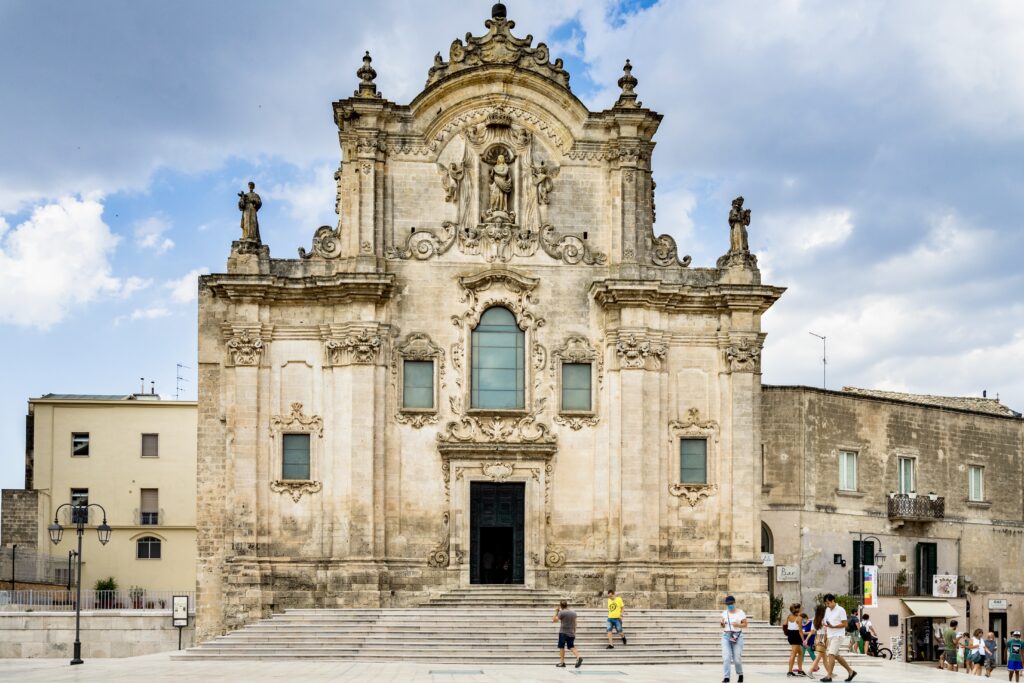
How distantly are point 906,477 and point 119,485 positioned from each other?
3049cm

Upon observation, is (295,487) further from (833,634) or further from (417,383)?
(833,634)

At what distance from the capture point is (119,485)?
191 ft

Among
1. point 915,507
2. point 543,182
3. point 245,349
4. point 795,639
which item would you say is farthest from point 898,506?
point 245,349

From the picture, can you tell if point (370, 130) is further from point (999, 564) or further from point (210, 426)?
point (999, 564)

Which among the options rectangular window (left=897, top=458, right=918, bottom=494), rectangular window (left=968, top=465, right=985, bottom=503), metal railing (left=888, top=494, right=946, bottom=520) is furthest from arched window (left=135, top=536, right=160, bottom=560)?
rectangular window (left=968, top=465, right=985, bottom=503)

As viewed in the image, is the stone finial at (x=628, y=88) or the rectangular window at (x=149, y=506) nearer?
the stone finial at (x=628, y=88)

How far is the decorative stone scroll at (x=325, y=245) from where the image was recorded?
37.6 m

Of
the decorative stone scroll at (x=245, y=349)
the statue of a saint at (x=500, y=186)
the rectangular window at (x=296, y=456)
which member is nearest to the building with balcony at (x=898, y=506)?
the statue of a saint at (x=500, y=186)

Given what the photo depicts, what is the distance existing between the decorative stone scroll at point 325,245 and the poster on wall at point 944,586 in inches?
860

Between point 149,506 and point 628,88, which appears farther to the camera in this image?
point 149,506

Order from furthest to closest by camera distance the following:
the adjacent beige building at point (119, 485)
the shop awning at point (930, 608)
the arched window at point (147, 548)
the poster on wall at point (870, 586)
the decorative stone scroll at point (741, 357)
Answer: the arched window at point (147, 548) < the adjacent beige building at point (119, 485) < the shop awning at point (930, 608) < the poster on wall at point (870, 586) < the decorative stone scroll at point (741, 357)

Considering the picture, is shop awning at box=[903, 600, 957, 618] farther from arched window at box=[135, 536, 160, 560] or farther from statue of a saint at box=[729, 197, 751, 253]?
arched window at box=[135, 536, 160, 560]

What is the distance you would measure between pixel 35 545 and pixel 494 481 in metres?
26.7

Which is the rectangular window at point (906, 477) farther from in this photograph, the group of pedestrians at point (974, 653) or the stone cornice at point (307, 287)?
the stone cornice at point (307, 287)
